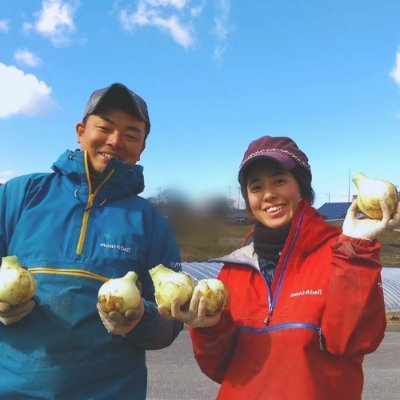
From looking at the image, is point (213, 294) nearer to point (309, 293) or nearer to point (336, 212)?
point (309, 293)

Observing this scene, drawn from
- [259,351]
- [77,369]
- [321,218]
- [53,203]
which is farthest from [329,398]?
[53,203]

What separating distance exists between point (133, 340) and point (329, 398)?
2.89 ft

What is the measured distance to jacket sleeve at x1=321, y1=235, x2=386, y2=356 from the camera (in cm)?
192

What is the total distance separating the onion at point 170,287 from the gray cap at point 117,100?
0.85 meters

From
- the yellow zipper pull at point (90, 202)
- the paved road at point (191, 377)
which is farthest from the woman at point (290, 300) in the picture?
the paved road at point (191, 377)

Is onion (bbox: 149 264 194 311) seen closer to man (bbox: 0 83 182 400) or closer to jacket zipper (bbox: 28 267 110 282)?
man (bbox: 0 83 182 400)

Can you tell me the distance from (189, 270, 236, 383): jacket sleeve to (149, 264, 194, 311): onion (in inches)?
9.5

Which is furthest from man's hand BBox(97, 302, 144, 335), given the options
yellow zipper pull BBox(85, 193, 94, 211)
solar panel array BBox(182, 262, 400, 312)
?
solar panel array BBox(182, 262, 400, 312)

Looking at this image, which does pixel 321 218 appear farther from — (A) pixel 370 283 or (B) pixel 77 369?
(B) pixel 77 369

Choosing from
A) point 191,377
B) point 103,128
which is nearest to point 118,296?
point 103,128

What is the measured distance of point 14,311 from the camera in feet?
6.75

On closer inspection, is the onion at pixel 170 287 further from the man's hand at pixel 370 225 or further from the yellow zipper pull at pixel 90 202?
the man's hand at pixel 370 225

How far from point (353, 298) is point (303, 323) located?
257mm

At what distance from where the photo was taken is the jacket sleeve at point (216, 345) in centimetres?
217
